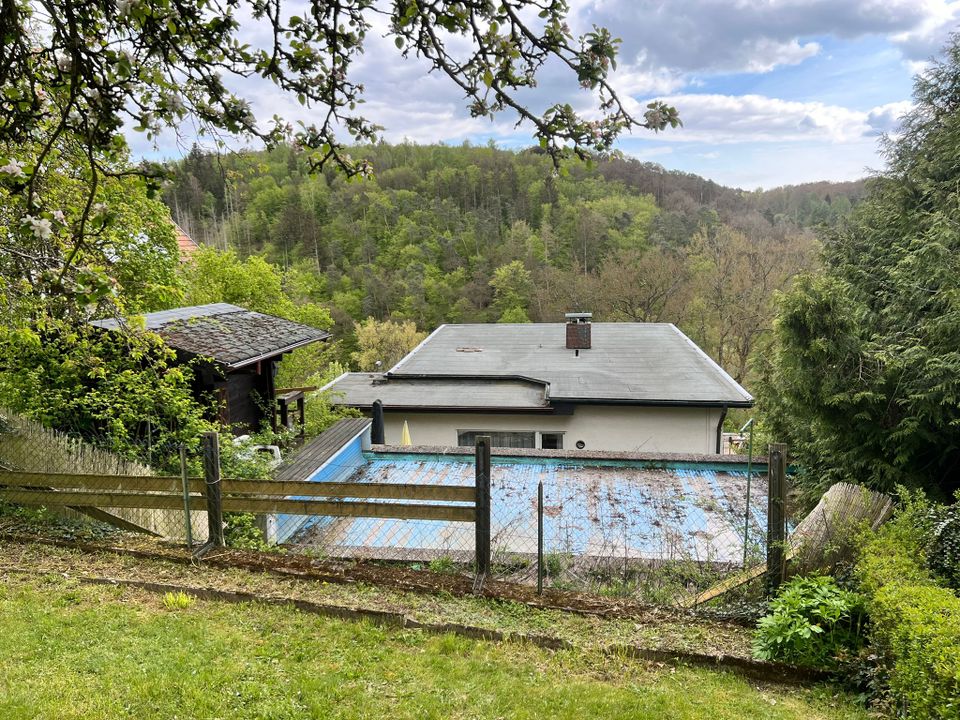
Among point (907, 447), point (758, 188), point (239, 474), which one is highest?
point (758, 188)

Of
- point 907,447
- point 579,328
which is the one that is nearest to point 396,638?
point 907,447

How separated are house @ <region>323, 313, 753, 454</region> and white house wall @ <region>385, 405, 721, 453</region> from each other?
0.02 metres

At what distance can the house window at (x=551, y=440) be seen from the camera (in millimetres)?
13086

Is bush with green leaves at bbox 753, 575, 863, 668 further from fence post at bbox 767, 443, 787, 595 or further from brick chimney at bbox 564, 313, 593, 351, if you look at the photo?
brick chimney at bbox 564, 313, 593, 351

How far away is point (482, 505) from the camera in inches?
193

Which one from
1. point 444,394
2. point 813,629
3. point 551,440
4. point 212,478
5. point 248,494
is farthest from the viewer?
point 444,394

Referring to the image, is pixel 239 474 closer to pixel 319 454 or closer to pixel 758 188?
pixel 319 454

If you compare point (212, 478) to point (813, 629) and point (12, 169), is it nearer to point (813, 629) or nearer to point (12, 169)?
point (12, 169)

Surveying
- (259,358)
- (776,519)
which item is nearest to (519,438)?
(259,358)

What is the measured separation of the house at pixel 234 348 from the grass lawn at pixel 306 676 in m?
4.33

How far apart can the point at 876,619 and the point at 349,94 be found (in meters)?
4.47

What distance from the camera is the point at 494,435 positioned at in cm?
1301

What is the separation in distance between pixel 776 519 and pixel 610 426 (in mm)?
8466

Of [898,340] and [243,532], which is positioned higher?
[898,340]
